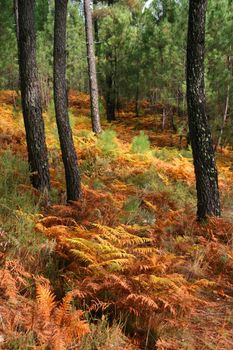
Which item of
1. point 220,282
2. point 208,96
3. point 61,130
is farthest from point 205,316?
point 208,96

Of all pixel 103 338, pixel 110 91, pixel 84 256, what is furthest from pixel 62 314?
pixel 110 91

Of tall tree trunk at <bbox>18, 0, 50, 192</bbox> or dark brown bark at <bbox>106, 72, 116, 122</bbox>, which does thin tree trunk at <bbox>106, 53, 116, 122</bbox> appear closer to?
dark brown bark at <bbox>106, 72, 116, 122</bbox>

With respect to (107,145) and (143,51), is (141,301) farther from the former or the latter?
(143,51)

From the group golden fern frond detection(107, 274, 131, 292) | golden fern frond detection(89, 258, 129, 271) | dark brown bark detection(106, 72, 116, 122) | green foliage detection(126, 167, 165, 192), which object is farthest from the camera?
dark brown bark detection(106, 72, 116, 122)

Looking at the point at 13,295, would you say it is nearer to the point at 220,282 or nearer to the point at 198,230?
the point at 220,282

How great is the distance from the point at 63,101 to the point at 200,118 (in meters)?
2.39

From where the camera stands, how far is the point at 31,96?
737 centimetres

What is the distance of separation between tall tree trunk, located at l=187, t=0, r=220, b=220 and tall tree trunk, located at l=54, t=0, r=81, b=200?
2.14 meters

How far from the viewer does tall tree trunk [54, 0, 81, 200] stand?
293 inches

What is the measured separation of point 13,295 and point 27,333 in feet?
1.64

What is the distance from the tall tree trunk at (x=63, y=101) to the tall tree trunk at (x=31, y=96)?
1.14 ft

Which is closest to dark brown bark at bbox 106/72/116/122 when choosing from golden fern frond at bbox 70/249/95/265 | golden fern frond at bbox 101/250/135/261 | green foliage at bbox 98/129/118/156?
green foliage at bbox 98/129/118/156

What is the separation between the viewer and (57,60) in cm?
745

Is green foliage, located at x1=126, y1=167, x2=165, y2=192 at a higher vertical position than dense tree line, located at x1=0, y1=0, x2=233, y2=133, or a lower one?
lower
